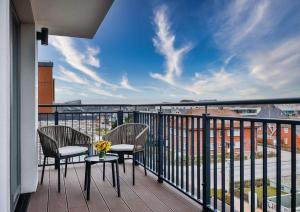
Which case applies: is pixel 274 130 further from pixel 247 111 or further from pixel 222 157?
pixel 222 157

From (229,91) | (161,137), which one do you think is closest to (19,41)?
(161,137)

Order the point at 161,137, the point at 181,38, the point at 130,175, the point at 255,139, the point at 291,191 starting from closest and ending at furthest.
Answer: the point at 291,191 < the point at 255,139 < the point at 161,137 < the point at 130,175 < the point at 181,38

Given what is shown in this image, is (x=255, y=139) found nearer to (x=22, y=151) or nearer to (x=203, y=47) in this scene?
(x=22, y=151)

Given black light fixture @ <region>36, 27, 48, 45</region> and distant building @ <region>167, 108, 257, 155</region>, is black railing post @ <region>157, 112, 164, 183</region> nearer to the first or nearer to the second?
distant building @ <region>167, 108, 257, 155</region>

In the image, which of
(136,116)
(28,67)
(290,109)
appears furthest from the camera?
(136,116)

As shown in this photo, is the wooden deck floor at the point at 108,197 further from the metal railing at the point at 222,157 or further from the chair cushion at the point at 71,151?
the chair cushion at the point at 71,151

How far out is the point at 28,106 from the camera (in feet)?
10.5

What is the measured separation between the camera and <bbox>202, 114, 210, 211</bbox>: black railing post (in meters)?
2.50

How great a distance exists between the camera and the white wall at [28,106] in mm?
3145

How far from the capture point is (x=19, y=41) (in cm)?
309

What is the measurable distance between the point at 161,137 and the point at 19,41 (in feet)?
7.07

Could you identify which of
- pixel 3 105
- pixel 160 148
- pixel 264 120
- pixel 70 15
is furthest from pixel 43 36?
pixel 264 120

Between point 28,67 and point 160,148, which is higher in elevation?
point 28,67

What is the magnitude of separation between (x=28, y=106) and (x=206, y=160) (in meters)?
2.20
